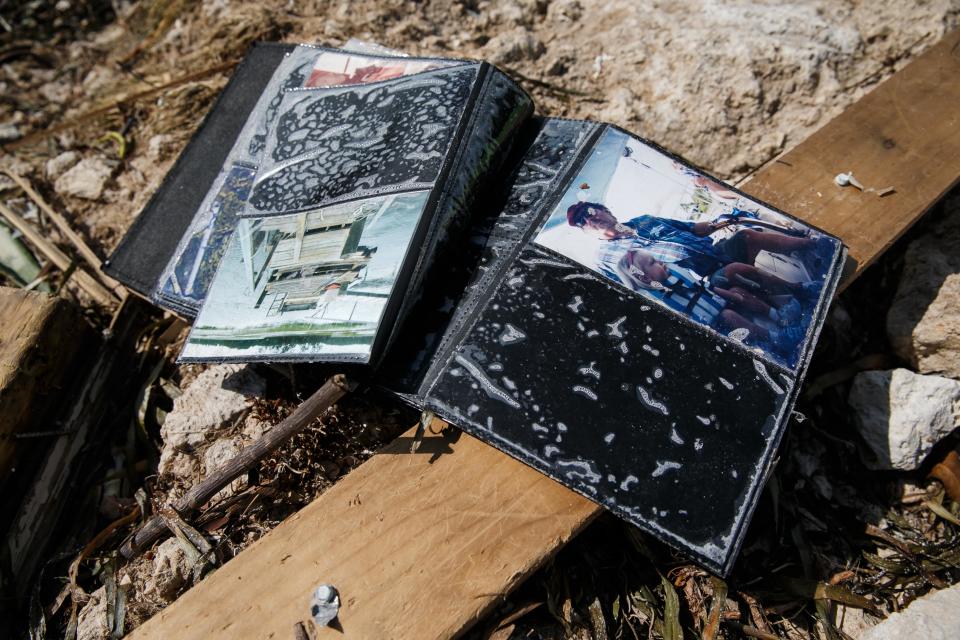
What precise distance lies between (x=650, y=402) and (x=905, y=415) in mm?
865

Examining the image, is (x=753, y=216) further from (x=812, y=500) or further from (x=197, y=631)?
(x=197, y=631)

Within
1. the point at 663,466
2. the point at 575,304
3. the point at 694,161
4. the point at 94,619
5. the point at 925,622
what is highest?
the point at 694,161

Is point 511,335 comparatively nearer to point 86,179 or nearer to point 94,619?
point 94,619

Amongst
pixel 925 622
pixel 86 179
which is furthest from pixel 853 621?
pixel 86 179

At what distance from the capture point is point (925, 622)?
1.57 m

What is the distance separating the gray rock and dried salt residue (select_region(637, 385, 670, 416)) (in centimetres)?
97

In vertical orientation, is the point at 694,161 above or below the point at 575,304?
above

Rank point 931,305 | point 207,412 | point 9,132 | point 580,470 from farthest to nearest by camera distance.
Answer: point 9,132, point 931,305, point 207,412, point 580,470

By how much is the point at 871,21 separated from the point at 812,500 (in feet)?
5.29

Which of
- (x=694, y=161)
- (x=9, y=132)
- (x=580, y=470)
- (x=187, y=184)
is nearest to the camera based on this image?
(x=580, y=470)

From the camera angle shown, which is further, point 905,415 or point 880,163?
point 880,163

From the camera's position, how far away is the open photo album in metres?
1.50

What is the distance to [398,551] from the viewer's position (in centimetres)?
150

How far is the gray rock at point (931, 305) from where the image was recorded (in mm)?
1961
